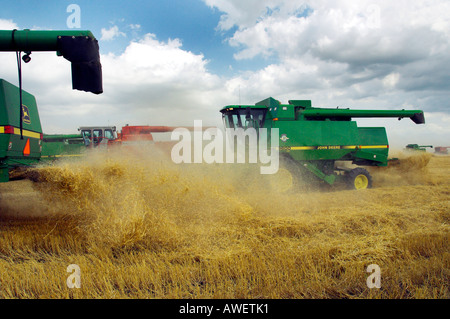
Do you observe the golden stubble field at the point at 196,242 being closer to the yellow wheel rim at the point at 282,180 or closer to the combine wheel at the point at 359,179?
the yellow wheel rim at the point at 282,180

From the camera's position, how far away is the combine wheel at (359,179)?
754cm

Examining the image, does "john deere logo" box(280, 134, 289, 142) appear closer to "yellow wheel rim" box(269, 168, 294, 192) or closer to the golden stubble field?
"yellow wheel rim" box(269, 168, 294, 192)

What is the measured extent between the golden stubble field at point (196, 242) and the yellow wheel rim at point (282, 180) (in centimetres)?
143

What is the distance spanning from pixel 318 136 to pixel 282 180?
1.66 metres

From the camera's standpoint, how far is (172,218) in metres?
3.87

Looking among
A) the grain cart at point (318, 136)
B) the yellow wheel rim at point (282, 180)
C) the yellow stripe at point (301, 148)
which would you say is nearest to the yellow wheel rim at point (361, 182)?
the grain cart at point (318, 136)

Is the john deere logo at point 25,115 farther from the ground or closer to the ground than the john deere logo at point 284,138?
farther from the ground

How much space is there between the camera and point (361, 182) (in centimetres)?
770

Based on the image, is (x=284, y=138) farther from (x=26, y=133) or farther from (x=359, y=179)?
(x=26, y=133)

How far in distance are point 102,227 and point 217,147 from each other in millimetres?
4684

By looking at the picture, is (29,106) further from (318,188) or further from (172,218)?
(318,188)

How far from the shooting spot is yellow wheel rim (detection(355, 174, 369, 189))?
303 inches
